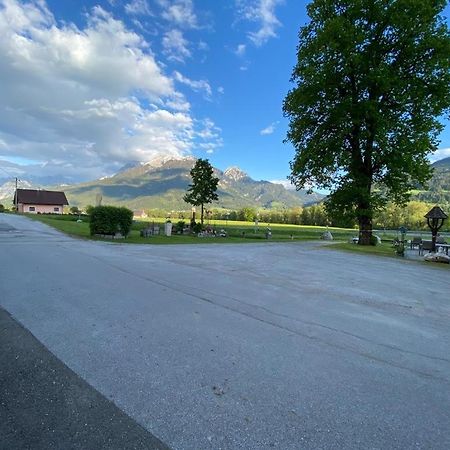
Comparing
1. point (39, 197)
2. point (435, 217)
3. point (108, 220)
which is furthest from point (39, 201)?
point (435, 217)

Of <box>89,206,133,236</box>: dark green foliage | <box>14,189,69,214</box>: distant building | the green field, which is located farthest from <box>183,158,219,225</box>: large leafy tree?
<box>14,189,69,214</box>: distant building

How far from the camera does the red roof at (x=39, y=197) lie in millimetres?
84938

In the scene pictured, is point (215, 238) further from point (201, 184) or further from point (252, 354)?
point (252, 354)

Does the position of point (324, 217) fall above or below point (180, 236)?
above

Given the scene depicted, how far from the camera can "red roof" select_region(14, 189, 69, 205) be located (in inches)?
3344

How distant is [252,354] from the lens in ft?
13.1

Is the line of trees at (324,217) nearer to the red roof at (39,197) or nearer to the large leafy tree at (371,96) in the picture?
the red roof at (39,197)

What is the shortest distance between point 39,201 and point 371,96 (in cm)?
8788

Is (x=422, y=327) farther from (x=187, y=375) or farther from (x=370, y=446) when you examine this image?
(x=187, y=375)

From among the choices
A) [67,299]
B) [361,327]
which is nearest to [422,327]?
[361,327]

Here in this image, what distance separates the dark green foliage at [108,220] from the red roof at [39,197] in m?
76.3

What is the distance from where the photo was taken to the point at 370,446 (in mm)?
2457

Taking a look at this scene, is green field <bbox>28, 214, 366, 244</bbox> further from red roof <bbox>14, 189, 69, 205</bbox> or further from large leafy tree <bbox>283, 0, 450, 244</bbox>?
red roof <bbox>14, 189, 69, 205</bbox>

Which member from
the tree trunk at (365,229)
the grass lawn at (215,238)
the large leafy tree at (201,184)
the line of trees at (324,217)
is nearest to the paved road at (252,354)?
the grass lawn at (215,238)
